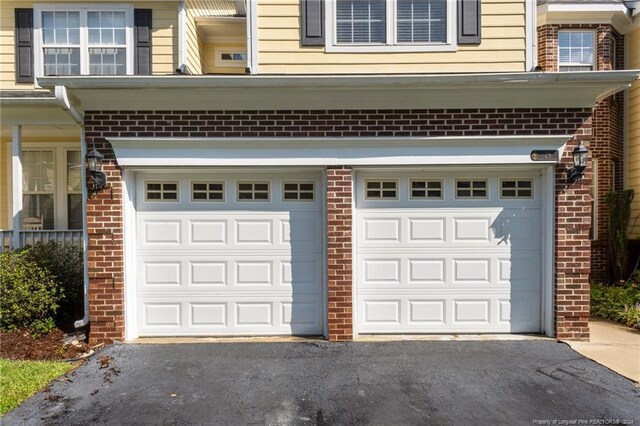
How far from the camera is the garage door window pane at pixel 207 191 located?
5375mm

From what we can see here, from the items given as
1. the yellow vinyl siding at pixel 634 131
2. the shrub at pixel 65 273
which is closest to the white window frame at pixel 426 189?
the shrub at pixel 65 273

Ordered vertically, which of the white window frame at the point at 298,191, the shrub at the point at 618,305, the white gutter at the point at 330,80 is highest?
the white gutter at the point at 330,80

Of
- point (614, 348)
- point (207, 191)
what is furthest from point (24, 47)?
point (614, 348)

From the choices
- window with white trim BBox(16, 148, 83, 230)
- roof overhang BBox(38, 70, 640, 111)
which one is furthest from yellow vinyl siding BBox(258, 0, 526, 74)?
window with white trim BBox(16, 148, 83, 230)

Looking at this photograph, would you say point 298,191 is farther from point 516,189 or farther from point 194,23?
point 194,23

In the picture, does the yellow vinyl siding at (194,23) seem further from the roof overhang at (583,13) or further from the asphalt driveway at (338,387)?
the roof overhang at (583,13)

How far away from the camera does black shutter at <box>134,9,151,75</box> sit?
25.3ft

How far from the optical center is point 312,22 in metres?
5.72

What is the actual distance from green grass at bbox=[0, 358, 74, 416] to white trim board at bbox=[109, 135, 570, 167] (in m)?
2.69

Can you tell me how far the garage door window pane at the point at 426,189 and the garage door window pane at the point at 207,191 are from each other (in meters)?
2.84

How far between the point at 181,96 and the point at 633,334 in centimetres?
753

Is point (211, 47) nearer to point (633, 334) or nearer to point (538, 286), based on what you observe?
point (538, 286)

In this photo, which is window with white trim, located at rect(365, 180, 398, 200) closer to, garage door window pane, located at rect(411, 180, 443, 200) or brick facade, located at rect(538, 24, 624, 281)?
garage door window pane, located at rect(411, 180, 443, 200)

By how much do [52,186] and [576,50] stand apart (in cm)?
1358
